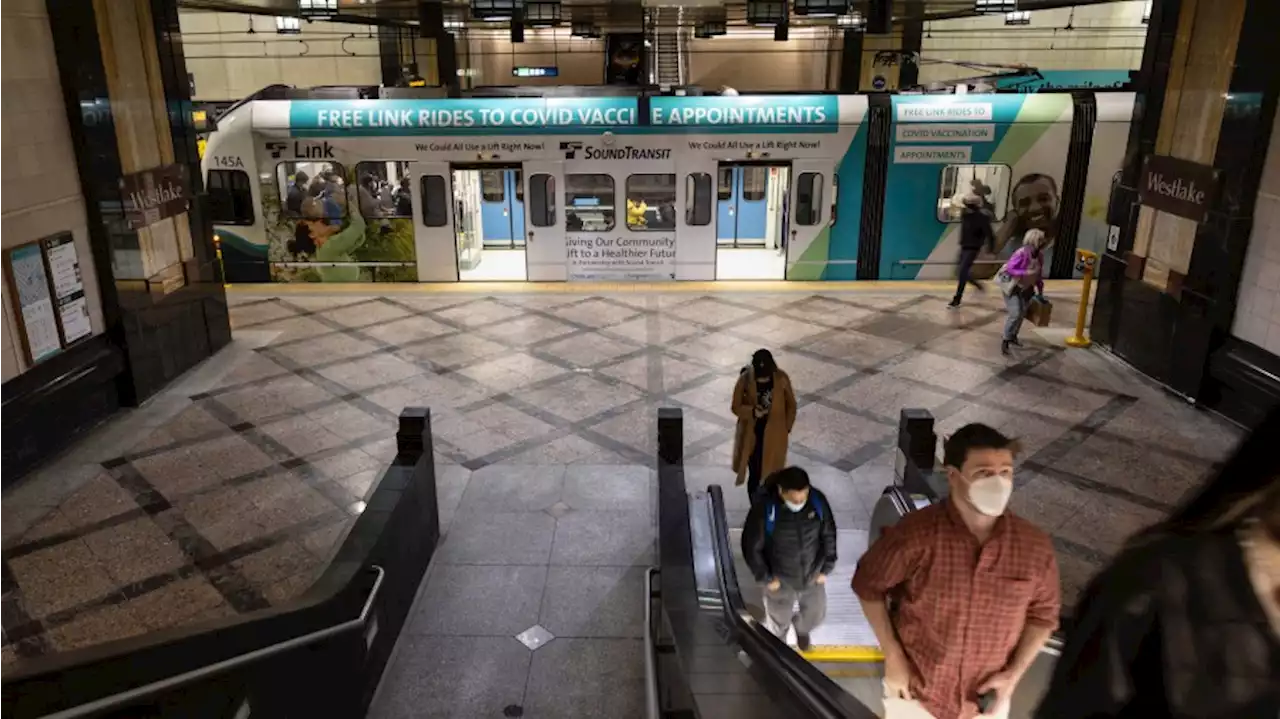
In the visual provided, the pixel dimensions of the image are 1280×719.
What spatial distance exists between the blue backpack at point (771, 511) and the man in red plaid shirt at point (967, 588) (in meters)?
1.68

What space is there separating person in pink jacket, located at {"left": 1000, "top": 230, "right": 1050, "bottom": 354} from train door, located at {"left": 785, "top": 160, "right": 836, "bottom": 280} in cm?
391

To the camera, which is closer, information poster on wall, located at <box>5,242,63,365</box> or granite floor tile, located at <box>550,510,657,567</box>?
granite floor tile, located at <box>550,510,657,567</box>

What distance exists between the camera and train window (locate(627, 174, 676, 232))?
45.8ft

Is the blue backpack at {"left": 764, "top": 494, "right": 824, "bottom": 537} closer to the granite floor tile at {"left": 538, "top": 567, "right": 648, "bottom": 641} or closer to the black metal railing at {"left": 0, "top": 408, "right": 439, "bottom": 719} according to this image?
the granite floor tile at {"left": 538, "top": 567, "right": 648, "bottom": 641}

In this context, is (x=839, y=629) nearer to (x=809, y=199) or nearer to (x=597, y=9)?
(x=809, y=199)

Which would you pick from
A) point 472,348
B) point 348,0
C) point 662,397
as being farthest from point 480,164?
point 348,0

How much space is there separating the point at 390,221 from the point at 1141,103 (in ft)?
35.7

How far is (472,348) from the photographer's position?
37.7 feet

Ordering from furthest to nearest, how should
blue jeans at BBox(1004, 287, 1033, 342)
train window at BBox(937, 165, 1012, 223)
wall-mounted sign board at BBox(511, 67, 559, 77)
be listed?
wall-mounted sign board at BBox(511, 67, 559, 77) < train window at BBox(937, 165, 1012, 223) < blue jeans at BBox(1004, 287, 1033, 342)

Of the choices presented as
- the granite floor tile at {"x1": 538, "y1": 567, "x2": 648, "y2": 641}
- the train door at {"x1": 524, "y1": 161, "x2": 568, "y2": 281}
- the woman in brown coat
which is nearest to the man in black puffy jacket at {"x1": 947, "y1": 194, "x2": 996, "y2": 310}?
the train door at {"x1": 524, "y1": 161, "x2": 568, "y2": 281}

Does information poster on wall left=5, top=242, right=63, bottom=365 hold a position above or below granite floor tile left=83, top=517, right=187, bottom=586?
above

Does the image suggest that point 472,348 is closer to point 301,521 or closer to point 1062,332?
point 301,521

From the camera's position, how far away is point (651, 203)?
46.3 ft

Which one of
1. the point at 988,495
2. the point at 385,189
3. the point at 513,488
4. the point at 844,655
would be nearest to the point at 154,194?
the point at 385,189
